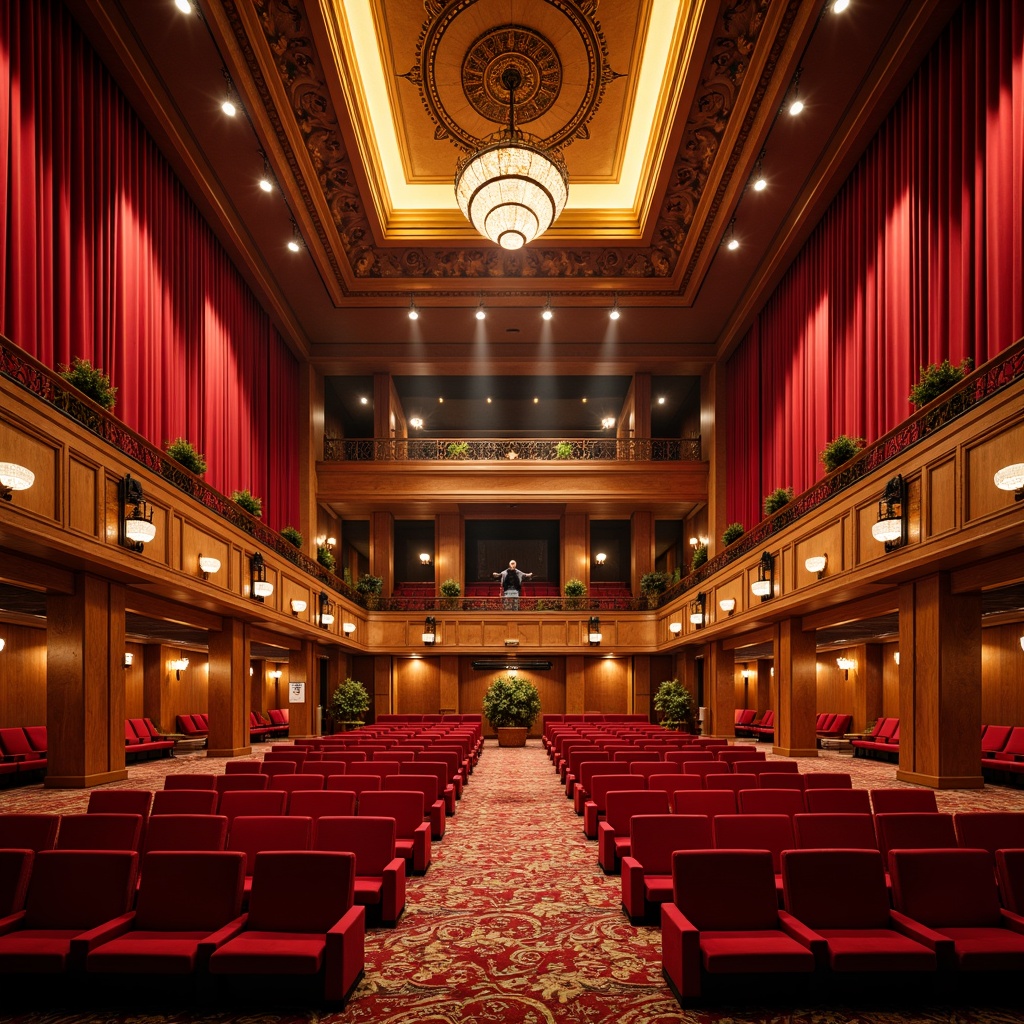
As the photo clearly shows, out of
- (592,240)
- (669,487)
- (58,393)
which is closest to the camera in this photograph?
(58,393)

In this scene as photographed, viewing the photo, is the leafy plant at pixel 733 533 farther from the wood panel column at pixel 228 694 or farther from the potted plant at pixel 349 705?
the wood panel column at pixel 228 694

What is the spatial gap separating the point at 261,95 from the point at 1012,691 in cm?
1761

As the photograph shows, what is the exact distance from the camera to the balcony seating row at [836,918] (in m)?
4.08

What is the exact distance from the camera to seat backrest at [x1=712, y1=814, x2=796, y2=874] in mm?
5613

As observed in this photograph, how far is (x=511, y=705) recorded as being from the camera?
876 inches

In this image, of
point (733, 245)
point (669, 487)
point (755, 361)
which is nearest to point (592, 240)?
point (733, 245)

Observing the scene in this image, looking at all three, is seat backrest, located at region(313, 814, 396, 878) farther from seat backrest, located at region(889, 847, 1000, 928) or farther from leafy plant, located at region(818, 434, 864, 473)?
leafy plant, located at region(818, 434, 864, 473)

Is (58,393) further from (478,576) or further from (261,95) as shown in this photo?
(478,576)

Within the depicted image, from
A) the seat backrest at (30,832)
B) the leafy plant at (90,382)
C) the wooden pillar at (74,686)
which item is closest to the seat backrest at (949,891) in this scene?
the seat backrest at (30,832)

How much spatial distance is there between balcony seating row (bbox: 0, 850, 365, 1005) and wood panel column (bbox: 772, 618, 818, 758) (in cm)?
1278

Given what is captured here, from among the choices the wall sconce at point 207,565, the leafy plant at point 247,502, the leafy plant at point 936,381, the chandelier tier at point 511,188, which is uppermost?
the chandelier tier at point 511,188

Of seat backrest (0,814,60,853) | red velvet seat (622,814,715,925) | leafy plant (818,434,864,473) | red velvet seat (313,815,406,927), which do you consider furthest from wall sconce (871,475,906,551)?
seat backrest (0,814,60,853)

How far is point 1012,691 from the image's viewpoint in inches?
614

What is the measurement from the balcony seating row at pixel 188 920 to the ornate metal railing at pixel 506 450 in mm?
21875
